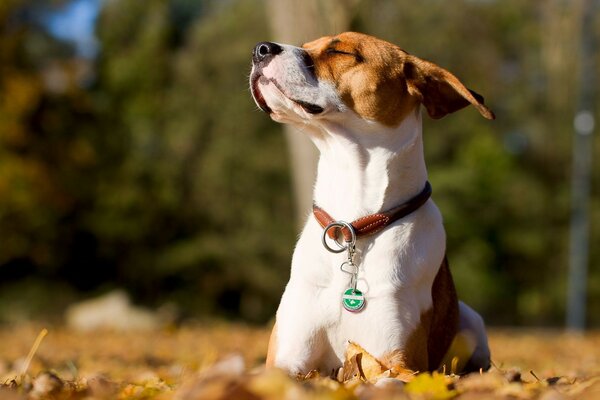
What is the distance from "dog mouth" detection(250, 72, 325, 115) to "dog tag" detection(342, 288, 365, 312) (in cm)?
84

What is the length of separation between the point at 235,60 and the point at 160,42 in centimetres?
307

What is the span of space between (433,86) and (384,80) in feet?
0.86

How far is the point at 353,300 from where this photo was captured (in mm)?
3783

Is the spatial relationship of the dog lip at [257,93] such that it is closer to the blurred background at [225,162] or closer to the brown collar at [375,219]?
the brown collar at [375,219]

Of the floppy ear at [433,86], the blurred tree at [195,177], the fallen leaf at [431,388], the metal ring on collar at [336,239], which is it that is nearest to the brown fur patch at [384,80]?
the floppy ear at [433,86]

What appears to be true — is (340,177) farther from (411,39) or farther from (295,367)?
(411,39)

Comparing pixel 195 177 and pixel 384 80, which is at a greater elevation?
pixel 195 177

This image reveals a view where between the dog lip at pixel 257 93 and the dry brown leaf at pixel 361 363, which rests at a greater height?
the dog lip at pixel 257 93

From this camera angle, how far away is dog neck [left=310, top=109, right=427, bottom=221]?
157 inches

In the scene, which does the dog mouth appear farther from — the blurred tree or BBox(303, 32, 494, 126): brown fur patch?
the blurred tree

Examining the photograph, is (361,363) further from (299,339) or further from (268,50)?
(268,50)

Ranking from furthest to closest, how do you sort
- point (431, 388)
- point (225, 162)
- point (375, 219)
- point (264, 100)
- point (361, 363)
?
point (225, 162)
point (264, 100)
point (375, 219)
point (361, 363)
point (431, 388)

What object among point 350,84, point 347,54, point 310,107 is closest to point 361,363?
point 310,107

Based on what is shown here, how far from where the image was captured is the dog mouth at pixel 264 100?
156 inches
